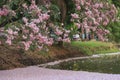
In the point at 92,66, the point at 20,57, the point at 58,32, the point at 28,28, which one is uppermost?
the point at 28,28

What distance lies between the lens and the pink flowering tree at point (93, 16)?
14326mm

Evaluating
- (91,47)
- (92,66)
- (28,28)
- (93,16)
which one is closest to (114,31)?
(91,47)

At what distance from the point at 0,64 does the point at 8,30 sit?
3.98 metres

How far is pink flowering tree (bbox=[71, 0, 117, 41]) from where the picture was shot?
1433 centimetres

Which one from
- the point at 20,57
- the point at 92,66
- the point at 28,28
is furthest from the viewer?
the point at 20,57

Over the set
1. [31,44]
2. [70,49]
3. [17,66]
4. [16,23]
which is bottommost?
[70,49]

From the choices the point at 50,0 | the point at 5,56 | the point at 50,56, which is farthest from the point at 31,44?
the point at 50,56

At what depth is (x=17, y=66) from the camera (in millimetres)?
15492

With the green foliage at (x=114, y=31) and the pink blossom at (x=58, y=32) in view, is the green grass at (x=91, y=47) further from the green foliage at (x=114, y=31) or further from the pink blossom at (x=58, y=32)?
the pink blossom at (x=58, y=32)

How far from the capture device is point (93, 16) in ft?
49.8

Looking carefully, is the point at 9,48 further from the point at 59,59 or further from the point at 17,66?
the point at 59,59

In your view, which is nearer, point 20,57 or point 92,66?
point 92,66

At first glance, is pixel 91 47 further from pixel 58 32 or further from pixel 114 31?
pixel 58 32

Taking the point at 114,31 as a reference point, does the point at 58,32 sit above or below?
above
